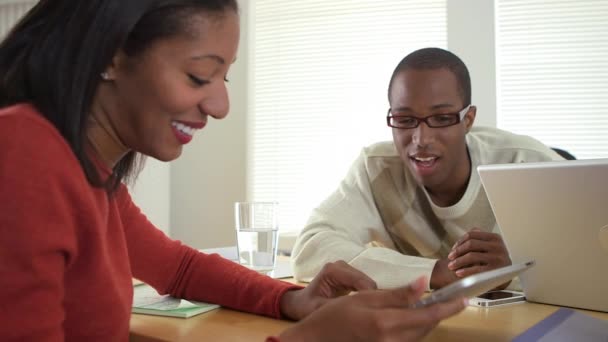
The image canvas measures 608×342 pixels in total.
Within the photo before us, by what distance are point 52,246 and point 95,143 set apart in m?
0.24

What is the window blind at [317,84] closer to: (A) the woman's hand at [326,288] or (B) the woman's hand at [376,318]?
(A) the woman's hand at [326,288]

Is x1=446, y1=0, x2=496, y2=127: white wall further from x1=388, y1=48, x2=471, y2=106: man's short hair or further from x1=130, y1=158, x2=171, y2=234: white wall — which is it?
x1=130, y1=158, x2=171, y2=234: white wall

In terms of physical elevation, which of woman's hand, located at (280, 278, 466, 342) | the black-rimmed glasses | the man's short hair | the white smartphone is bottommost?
the white smartphone

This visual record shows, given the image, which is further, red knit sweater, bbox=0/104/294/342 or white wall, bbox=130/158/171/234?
white wall, bbox=130/158/171/234

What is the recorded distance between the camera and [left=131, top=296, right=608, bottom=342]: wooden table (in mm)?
816

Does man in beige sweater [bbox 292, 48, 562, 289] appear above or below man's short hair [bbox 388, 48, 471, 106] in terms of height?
below

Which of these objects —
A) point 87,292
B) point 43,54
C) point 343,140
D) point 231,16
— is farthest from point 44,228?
point 343,140

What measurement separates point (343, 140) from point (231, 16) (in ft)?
7.86

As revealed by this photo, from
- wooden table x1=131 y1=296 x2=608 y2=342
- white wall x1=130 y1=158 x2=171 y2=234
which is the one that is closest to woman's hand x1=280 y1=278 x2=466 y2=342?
wooden table x1=131 y1=296 x2=608 y2=342

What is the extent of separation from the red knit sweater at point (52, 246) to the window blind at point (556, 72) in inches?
99.9

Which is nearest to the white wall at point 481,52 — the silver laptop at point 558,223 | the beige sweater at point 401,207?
the beige sweater at point 401,207

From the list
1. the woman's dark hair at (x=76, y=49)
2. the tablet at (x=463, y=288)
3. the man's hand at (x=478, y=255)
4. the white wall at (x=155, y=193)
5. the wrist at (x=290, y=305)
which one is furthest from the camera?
the white wall at (x=155, y=193)

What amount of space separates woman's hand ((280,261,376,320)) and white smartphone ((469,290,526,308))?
0.62 feet

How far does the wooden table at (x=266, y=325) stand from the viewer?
A: 0.82 m
